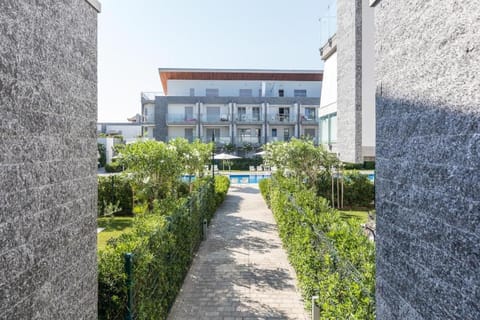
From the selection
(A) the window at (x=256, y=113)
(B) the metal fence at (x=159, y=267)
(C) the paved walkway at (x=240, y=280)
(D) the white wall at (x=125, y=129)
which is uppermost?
(A) the window at (x=256, y=113)

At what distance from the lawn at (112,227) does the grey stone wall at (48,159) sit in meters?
7.49

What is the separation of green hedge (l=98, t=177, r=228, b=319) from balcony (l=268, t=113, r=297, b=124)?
3586cm

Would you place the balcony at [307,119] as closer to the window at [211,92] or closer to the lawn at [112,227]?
the window at [211,92]

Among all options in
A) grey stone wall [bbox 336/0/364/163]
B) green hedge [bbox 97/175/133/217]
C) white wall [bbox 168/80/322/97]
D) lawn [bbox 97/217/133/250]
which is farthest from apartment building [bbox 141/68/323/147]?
grey stone wall [bbox 336/0/364/163]

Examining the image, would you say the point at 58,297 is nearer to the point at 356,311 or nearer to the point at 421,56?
the point at 356,311

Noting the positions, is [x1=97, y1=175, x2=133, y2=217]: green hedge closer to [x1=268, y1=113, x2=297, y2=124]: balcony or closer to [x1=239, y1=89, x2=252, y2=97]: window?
[x1=268, y1=113, x2=297, y2=124]: balcony

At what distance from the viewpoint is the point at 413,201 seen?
2.15 m

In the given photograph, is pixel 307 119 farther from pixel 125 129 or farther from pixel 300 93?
pixel 125 129

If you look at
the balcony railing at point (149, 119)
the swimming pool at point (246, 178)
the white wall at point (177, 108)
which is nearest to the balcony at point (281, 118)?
the white wall at point (177, 108)

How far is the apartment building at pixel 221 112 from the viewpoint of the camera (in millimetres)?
42781

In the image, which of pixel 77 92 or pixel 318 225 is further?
pixel 318 225

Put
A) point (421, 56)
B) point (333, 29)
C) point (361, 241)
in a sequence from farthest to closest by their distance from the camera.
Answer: point (333, 29), point (361, 241), point (421, 56)

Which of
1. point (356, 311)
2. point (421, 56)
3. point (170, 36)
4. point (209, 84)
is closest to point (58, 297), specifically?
point (356, 311)

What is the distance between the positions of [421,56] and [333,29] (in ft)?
22.1
